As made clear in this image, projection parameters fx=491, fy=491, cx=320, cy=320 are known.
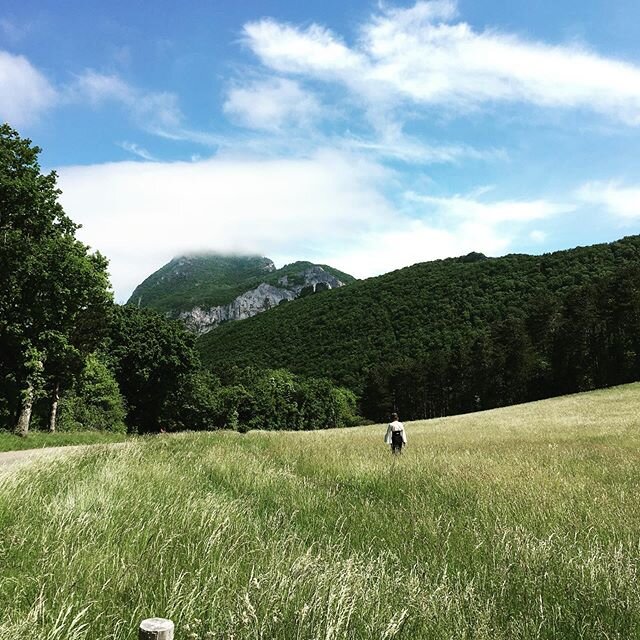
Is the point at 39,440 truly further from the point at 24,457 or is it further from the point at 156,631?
the point at 156,631

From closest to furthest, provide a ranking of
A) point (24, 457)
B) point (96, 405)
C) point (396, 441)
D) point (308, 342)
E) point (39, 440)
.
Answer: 1. point (24, 457)
2. point (396, 441)
3. point (39, 440)
4. point (96, 405)
5. point (308, 342)

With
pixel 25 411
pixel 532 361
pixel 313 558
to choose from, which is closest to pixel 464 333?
pixel 532 361

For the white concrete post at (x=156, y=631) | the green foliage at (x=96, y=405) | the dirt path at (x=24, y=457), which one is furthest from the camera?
the green foliage at (x=96, y=405)

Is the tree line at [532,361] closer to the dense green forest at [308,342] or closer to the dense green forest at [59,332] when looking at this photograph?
the dense green forest at [308,342]

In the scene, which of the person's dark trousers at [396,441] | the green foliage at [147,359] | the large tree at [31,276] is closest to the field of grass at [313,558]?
the person's dark trousers at [396,441]

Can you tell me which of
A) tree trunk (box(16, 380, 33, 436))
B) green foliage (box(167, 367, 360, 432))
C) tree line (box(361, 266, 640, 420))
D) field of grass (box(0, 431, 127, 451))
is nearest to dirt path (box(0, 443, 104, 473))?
field of grass (box(0, 431, 127, 451))

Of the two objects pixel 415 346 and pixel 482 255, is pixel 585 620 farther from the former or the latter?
pixel 482 255

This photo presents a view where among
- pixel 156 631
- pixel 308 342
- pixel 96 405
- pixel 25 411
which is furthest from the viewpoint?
pixel 308 342

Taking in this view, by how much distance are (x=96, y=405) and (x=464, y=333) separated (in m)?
74.7

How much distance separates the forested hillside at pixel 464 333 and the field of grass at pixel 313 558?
66.7 m

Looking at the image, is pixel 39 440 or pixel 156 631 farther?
pixel 39 440

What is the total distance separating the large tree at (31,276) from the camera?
69.5ft

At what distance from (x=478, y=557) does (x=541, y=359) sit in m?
82.6

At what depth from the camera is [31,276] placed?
21594 millimetres
